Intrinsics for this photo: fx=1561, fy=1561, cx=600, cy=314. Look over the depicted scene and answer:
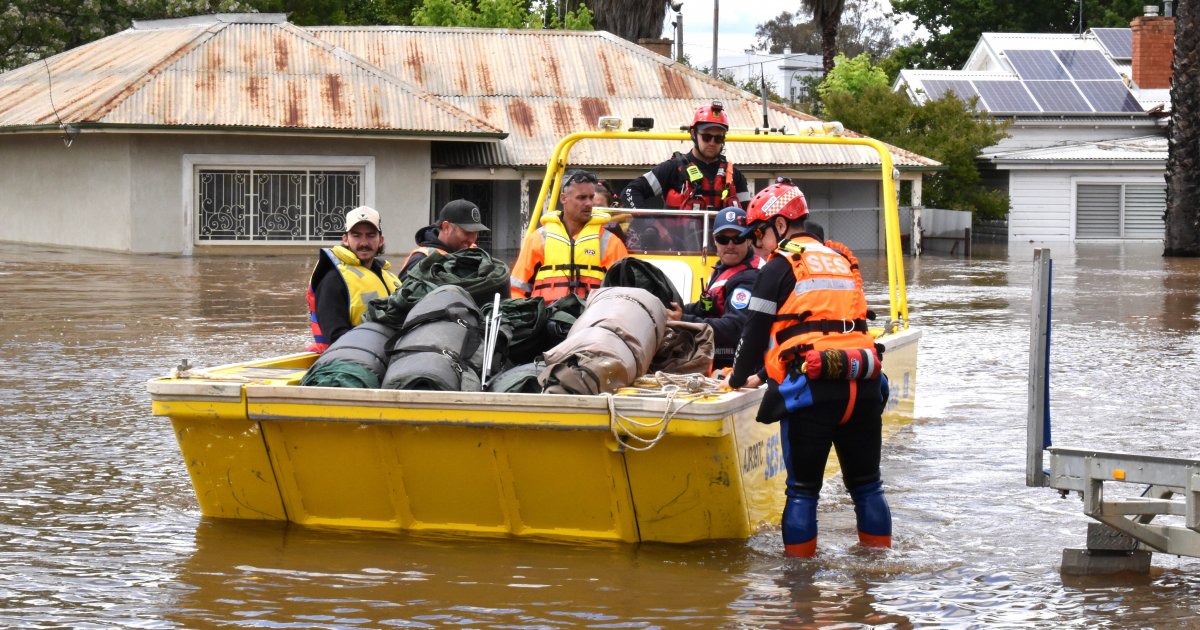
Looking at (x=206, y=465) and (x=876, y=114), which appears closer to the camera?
(x=206, y=465)

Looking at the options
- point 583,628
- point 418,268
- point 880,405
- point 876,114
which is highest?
point 876,114

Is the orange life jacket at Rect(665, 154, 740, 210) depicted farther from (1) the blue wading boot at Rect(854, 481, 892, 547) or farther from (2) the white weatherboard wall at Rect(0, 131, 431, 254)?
(2) the white weatherboard wall at Rect(0, 131, 431, 254)

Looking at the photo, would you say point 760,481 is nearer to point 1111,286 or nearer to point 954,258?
point 1111,286

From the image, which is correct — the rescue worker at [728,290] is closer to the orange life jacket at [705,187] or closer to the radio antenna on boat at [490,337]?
the radio antenna on boat at [490,337]

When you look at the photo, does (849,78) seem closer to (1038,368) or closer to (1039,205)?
(1039,205)

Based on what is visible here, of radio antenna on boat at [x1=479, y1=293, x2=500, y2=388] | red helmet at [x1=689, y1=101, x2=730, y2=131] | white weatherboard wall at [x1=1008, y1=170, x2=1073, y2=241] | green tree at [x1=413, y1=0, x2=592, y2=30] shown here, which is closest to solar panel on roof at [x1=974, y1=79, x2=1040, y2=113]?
white weatherboard wall at [x1=1008, y1=170, x2=1073, y2=241]

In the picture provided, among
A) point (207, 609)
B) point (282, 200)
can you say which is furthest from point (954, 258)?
point (207, 609)

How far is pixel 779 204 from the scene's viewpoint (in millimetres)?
6469

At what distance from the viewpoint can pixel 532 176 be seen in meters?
30.5

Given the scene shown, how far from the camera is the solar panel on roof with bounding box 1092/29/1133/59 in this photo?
4609 centimetres

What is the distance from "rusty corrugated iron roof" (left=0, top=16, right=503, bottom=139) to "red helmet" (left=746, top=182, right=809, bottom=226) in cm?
2204

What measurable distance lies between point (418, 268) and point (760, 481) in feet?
6.68

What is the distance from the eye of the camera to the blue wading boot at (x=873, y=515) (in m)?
6.51

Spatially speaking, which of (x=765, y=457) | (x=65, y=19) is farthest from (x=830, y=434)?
(x=65, y=19)
